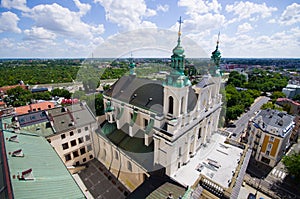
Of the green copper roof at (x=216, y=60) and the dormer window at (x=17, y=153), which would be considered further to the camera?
the green copper roof at (x=216, y=60)

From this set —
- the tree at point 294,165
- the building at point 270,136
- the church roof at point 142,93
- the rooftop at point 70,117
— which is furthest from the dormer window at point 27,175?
the building at point 270,136

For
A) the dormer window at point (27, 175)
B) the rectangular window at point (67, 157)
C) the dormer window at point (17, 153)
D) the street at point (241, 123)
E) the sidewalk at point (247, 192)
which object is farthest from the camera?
the street at point (241, 123)

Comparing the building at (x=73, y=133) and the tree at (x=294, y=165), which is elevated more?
the building at (x=73, y=133)

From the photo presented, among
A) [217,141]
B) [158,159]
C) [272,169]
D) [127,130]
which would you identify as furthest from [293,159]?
[127,130]

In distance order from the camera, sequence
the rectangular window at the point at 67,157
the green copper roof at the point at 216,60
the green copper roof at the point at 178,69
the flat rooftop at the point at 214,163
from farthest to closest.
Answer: the rectangular window at the point at 67,157, the green copper roof at the point at 216,60, the flat rooftop at the point at 214,163, the green copper roof at the point at 178,69

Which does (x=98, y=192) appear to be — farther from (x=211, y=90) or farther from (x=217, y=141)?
(x=211, y=90)

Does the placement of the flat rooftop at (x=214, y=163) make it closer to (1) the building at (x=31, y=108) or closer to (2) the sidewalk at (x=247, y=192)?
(2) the sidewalk at (x=247, y=192)

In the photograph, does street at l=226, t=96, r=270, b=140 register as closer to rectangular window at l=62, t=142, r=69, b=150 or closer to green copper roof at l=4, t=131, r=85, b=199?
rectangular window at l=62, t=142, r=69, b=150
